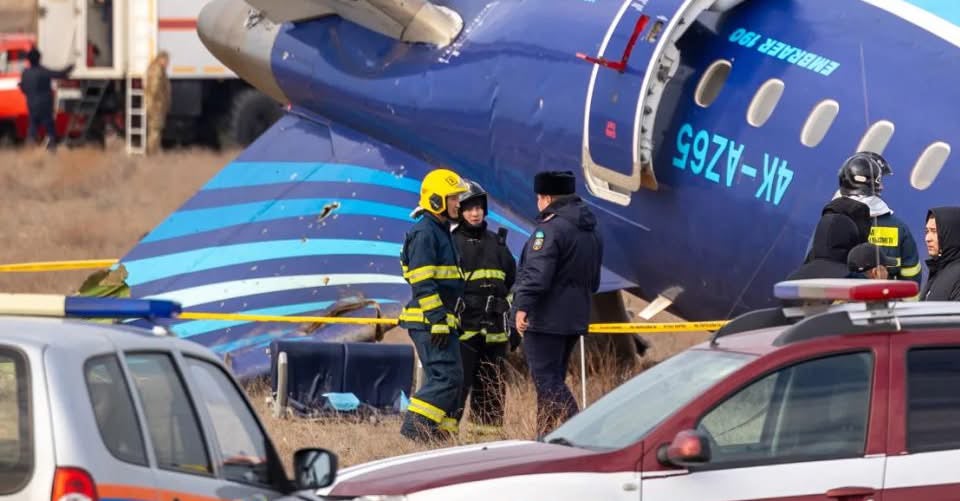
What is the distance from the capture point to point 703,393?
7.41 m

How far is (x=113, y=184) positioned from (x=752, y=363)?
82.9 ft

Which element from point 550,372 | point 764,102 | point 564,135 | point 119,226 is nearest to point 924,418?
point 550,372

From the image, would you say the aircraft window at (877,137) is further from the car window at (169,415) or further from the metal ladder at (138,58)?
the metal ladder at (138,58)

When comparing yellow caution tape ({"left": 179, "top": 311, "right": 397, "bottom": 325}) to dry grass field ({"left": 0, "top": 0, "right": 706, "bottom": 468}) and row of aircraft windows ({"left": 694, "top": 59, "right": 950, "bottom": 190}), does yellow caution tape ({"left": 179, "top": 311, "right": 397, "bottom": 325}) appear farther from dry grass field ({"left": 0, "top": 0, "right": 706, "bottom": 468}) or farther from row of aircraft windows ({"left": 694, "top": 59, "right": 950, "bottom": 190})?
row of aircraft windows ({"left": 694, "top": 59, "right": 950, "bottom": 190})

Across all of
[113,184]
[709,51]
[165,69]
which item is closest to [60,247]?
[113,184]

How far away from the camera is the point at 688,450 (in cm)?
702

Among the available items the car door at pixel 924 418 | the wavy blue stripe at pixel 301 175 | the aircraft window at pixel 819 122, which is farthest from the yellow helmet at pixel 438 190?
the car door at pixel 924 418

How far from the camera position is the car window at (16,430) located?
503cm

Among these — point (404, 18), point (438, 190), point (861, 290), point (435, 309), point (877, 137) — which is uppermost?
point (404, 18)

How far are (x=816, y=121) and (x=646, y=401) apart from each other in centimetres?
472

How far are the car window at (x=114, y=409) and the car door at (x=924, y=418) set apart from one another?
3.18m

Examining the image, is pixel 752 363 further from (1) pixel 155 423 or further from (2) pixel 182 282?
(2) pixel 182 282

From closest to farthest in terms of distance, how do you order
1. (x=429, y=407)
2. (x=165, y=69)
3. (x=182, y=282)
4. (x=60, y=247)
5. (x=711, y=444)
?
(x=711, y=444) → (x=429, y=407) → (x=182, y=282) → (x=60, y=247) → (x=165, y=69)

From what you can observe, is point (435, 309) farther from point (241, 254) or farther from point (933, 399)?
point (241, 254)
